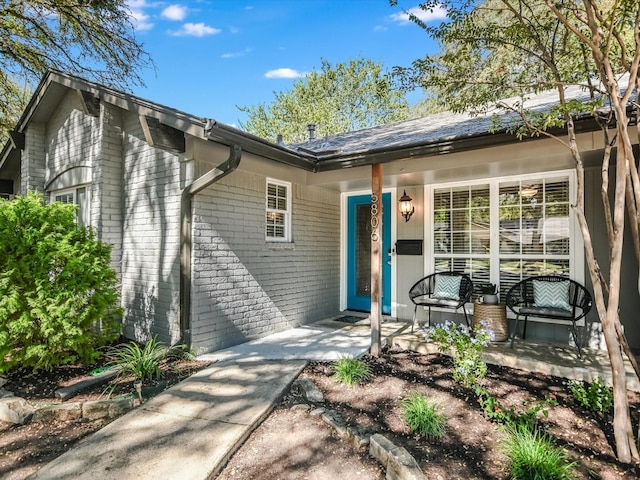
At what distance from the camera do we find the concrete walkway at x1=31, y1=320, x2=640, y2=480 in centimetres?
229

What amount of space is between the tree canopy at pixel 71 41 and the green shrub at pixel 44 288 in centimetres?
541

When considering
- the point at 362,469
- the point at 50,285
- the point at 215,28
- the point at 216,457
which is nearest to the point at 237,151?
the point at 50,285

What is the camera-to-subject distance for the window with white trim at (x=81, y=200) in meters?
5.66

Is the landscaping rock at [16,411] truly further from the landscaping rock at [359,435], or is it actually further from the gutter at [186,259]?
the landscaping rock at [359,435]

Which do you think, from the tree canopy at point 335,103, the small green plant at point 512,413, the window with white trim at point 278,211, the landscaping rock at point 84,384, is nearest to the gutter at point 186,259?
the landscaping rock at point 84,384

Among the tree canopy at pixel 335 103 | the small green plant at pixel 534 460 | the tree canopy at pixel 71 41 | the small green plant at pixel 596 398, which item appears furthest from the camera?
the tree canopy at pixel 335 103

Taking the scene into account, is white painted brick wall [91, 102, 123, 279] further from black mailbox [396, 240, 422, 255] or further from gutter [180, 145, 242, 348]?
black mailbox [396, 240, 422, 255]

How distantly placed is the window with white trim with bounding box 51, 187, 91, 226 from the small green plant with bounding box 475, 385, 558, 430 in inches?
228

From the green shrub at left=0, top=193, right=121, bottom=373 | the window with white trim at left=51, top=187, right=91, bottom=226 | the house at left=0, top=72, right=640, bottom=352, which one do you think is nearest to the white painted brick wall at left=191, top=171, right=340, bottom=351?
the house at left=0, top=72, right=640, bottom=352

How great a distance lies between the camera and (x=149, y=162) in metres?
5.04

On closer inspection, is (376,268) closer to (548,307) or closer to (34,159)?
(548,307)

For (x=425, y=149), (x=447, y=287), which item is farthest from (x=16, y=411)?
(x=447, y=287)

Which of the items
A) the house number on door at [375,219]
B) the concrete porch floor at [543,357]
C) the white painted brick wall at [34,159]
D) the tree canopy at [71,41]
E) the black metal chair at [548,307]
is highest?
the tree canopy at [71,41]

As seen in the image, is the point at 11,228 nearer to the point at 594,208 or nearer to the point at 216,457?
the point at 216,457
